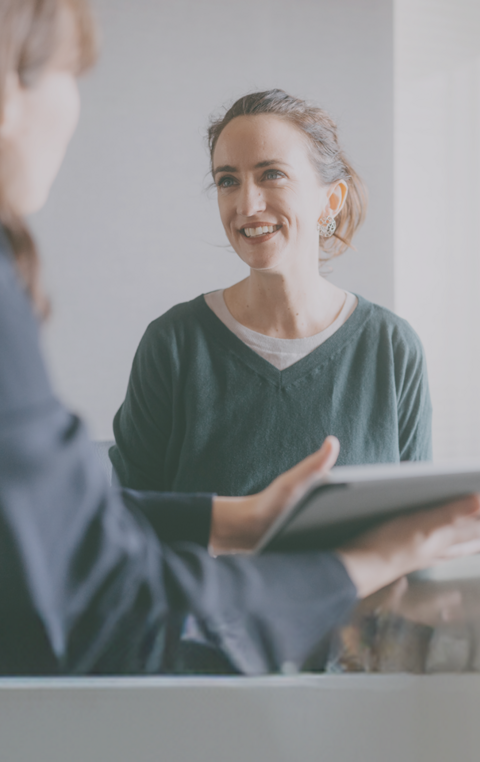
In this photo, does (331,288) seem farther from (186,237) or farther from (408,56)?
(408,56)

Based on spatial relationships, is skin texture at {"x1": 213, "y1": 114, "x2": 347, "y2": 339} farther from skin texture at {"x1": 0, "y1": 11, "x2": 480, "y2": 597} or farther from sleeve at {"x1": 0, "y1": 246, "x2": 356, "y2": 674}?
sleeve at {"x1": 0, "y1": 246, "x2": 356, "y2": 674}

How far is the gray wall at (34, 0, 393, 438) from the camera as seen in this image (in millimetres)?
2455

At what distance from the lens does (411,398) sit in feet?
4.32

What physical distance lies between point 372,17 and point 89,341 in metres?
1.80

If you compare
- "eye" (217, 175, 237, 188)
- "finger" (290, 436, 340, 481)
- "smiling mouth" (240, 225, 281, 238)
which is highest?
"eye" (217, 175, 237, 188)

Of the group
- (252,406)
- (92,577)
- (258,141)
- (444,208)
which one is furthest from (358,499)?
(444,208)

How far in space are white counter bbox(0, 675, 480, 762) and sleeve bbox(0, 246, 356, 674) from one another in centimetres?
2

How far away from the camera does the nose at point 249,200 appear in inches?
51.3

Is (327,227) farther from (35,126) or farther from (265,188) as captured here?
(35,126)

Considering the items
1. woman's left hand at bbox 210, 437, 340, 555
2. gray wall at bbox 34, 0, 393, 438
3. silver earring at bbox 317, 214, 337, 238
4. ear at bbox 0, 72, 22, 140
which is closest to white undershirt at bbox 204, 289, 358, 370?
silver earring at bbox 317, 214, 337, 238

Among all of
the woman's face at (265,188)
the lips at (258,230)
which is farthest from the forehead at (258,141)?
the lips at (258,230)

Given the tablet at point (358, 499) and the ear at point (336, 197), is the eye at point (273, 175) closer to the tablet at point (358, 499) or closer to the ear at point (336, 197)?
the ear at point (336, 197)

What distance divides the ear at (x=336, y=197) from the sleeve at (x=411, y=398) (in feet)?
1.13

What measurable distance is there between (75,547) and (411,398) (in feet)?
3.15
